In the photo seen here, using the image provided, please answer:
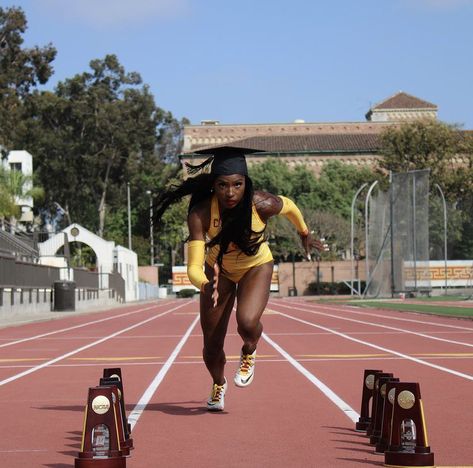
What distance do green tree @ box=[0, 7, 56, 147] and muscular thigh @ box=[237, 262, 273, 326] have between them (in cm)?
6196

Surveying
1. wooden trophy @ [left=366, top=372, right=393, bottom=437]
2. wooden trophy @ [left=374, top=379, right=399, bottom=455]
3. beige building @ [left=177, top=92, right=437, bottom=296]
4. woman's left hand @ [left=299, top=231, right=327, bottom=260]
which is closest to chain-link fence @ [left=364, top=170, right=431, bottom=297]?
woman's left hand @ [left=299, top=231, right=327, bottom=260]

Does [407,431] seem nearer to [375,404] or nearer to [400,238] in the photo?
[375,404]

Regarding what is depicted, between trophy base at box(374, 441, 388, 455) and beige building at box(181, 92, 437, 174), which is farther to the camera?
beige building at box(181, 92, 437, 174)

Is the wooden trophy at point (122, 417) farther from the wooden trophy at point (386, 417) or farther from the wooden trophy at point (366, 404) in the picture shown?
the wooden trophy at point (366, 404)

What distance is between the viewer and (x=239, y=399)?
10.1m

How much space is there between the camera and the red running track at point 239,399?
6.94 m

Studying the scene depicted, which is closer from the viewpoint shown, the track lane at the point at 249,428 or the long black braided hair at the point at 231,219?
the track lane at the point at 249,428

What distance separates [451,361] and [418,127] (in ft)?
237

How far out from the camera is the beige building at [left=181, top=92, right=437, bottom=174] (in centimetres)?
11300

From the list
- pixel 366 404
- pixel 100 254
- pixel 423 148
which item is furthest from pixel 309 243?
pixel 423 148

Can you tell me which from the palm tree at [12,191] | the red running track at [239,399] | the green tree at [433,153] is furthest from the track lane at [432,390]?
the green tree at [433,153]

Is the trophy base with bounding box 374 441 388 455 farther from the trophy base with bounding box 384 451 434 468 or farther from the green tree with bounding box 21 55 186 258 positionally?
the green tree with bounding box 21 55 186 258

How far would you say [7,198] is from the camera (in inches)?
2421

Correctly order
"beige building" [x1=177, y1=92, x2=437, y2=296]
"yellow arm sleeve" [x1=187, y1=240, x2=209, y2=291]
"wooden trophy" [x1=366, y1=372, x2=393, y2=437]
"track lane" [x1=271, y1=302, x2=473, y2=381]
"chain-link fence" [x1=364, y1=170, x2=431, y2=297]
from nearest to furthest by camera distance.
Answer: "wooden trophy" [x1=366, y1=372, x2=393, y2=437] → "yellow arm sleeve" [x1=187, y1=240, x2=209, y2=291] → "track lane" [x1=271, y1=302, x2=473, y2=381] → "chain-link fence" [x1=364, y1=170, x2=431, y2=297] → "beige building" [x1=177, y1=92, x2=437, y2=296]
